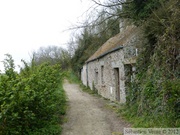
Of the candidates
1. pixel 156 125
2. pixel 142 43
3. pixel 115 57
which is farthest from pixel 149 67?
pixel 115 57

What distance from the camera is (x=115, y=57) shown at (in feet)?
34.7

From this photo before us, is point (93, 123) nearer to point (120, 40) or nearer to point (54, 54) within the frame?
point (120, 40)

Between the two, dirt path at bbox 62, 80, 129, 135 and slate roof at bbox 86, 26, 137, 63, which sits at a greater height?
slate roof at bbox 86, 26, 137, 63

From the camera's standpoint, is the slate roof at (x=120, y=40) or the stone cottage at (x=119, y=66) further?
the slate roof at (x=120, y=40)

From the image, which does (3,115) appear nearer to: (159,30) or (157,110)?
(157,110)

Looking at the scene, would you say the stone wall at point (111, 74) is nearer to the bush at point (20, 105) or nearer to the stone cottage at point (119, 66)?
the stone cottage at point (119, 66)

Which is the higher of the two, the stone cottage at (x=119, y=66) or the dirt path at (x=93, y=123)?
the stone cottage at (x=119, y=66)

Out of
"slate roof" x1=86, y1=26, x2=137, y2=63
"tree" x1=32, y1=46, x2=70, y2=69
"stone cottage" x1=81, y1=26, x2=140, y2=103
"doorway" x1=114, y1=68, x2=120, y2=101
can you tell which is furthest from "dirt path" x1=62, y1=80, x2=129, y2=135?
"tree" x1=32, y1=46, x2=70, y2=69

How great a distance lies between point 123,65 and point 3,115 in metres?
6.36

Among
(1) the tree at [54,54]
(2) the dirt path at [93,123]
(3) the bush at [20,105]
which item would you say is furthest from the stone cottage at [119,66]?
(1) the tree at [54,54]

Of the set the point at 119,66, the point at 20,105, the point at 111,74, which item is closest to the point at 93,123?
the point at 20,105

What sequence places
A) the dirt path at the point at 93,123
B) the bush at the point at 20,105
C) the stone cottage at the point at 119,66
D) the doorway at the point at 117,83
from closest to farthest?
the bush at the point at 20,105
the dirt path at the point at 93,123
the stone cottage at the point at 119,66
the doorway at the point at 117,83

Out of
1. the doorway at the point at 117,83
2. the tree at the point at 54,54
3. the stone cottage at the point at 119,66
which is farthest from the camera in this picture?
the tree at the point at 54,54

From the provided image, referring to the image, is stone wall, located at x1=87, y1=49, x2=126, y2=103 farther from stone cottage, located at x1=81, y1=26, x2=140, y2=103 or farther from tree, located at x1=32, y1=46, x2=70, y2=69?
tree, located at x1=32, y1=46, x2=70, y2=69
